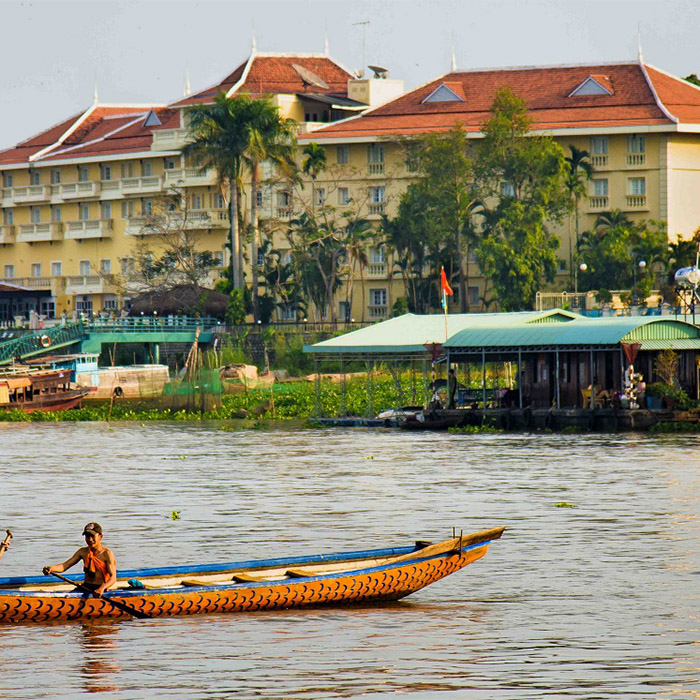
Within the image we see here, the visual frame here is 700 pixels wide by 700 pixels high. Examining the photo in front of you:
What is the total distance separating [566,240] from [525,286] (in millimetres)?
9928

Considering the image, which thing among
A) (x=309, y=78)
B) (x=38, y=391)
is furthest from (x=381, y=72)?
(x=38, y=391)

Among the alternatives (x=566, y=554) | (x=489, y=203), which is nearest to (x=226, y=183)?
(x=489, y=203)

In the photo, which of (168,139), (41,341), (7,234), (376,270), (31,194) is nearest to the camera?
(41,341)

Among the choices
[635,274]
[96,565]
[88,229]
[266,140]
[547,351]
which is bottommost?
[96,565]

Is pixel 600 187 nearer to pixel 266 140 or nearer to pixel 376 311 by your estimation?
pixel 376 311

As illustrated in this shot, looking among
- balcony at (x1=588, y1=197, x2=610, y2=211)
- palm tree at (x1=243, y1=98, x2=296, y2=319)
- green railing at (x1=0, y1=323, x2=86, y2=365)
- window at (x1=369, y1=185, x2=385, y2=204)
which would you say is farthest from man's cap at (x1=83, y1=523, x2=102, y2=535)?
window at (x1=369, y1=185, x2=385, y2=204)

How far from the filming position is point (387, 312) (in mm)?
93625

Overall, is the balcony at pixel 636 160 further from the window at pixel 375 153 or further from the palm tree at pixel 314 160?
the palm tree at pixel 314 160

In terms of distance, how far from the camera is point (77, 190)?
4289 inches

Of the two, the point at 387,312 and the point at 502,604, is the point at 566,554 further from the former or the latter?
the point at 387,312

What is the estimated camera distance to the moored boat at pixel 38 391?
232ft

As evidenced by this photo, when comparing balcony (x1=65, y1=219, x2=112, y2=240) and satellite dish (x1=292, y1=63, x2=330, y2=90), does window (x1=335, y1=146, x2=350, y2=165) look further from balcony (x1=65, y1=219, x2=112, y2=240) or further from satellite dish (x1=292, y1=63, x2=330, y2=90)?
balcony (x1=65, y1=219, x2=112, y2=240)

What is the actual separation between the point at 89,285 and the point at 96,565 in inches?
3493

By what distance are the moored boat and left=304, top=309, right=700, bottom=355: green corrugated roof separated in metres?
18.3
